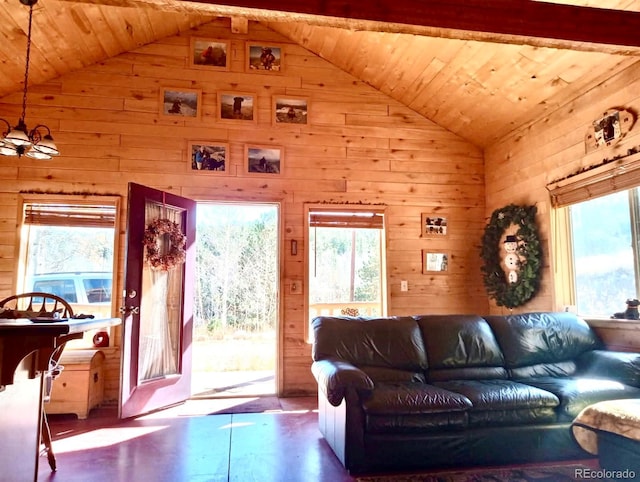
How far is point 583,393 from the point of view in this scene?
2.91 meters

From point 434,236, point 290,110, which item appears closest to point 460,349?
point 434,236

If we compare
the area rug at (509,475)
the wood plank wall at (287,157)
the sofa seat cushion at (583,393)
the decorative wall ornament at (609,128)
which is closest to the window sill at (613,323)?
the sofa seat cushion at (583,393)

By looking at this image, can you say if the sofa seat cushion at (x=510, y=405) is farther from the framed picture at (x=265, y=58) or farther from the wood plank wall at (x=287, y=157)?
the framed picture at (x=265, y=58)

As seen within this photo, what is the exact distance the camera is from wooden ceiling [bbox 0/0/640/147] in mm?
2598

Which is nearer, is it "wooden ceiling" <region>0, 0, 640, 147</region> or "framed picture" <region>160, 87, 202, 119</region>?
"wooden ceiling" <region>0, 0, 640, 147</region>

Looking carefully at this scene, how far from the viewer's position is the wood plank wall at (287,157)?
453 cm

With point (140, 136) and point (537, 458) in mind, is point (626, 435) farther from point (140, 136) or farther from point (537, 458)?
point (140, 136)

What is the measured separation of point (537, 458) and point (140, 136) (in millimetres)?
4645

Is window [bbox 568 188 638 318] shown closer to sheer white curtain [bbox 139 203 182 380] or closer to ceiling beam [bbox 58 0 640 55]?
ceiling beam [bbox 58 0 640 55]

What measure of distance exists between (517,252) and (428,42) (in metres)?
2.29

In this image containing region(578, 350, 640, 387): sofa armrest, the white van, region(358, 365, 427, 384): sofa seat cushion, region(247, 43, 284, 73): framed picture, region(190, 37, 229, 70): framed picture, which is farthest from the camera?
region(247, 43, 284, 73): framed picture

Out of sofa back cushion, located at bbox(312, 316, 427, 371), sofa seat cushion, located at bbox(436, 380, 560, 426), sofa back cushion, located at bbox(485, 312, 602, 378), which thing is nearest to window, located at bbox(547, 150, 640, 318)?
sofa back cushion, located at bbox(485, 312, 602, 378)

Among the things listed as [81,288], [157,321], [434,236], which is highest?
[434,236]

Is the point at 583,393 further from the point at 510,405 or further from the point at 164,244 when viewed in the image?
the point at 164,244
